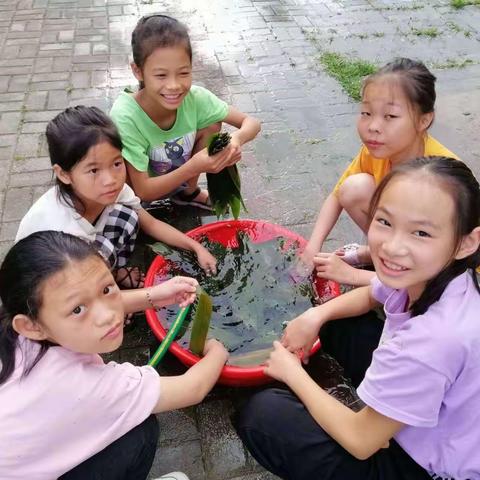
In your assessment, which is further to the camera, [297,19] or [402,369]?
[297,19]

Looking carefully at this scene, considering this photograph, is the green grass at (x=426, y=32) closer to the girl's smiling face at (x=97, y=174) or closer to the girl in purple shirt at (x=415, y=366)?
the girl's smiling face at (x=97, y=174)

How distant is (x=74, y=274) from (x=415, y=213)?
867 millimetres

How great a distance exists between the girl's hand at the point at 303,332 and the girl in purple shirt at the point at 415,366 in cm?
29

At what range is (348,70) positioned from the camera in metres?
4.03

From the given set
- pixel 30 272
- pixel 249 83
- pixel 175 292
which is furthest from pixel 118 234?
pixel 249 83

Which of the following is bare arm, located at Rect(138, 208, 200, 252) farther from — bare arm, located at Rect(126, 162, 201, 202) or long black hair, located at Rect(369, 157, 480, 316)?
long black hair, located at Rect(369, 157, 480, 316)

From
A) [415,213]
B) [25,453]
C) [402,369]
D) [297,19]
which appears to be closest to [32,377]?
[25,453]

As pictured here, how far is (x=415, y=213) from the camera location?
1257mm

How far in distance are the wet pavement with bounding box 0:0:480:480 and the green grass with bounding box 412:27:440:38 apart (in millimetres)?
13

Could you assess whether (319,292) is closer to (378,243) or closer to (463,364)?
(378,243)

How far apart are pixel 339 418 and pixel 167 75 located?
62.5 inches

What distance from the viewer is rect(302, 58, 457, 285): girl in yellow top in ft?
6.43

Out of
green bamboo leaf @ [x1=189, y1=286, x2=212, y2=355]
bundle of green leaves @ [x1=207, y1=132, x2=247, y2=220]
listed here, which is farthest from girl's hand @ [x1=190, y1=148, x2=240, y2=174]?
green bamboo leaf @ [x1=189, y1=286, x2=212, y2=355]

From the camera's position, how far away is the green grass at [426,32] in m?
4.56
